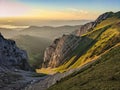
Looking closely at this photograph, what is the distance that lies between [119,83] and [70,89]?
16.5 m

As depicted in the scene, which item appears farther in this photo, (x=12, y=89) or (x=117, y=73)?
(x=12, y=89)

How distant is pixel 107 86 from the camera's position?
69.0 meters

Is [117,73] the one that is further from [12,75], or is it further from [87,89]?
[12,75]

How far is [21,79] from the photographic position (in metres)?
175

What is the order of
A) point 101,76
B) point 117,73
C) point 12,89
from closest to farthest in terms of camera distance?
point 117,73
point 101,76
point 12,89

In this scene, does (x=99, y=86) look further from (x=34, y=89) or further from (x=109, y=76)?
(x=34, y=89)

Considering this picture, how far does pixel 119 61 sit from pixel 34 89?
1800 inches

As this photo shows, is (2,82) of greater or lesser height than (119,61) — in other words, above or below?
below

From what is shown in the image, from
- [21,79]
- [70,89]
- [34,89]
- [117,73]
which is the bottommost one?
[21,79]

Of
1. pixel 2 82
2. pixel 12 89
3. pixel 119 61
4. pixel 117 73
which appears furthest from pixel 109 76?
pixel 2 82

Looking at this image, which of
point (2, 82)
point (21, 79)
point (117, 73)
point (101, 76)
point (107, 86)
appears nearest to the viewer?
point (107, 86)

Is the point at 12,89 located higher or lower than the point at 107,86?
lower

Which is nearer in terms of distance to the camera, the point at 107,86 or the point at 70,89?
the point at 107,86

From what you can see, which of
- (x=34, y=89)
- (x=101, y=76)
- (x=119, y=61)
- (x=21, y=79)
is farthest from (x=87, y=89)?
(x=21, y=79)
